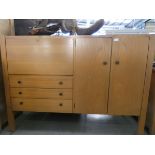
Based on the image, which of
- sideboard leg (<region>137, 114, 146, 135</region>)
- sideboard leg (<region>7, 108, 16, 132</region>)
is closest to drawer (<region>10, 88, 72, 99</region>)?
sideboard leg (<region>7, 108, 16, 132</region>)

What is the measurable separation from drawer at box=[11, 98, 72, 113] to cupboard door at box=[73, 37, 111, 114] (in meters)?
0.11

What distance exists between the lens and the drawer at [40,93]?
165cm

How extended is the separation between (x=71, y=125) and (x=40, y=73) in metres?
0.81

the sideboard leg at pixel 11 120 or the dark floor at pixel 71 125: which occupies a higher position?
the sideboard leg at pixel 11 120

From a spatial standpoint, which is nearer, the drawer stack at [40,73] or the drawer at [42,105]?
the drawer stack at [40,73]

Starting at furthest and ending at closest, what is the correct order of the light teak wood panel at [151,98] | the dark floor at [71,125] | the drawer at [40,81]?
the dark floor at [71,125], the drawer at [40,81], the light teak wood panel at [151,98]

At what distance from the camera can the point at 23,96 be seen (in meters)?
1.69

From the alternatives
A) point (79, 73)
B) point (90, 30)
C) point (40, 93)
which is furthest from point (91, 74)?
point (40, 93)

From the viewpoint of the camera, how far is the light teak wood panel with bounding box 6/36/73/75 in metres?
1.54

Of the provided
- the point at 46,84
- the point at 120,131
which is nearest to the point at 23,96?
the point at 46,84

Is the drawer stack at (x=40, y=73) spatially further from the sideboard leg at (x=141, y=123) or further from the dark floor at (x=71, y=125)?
the sideboard leg at (x=141, y=123)

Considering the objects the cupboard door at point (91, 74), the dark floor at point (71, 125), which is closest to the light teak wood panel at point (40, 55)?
the cupboard door at point (91, 74)

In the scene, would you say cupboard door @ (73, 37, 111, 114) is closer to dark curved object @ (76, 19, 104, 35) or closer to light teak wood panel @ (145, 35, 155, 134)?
dark curved object @ (76, 19, 104, 35)
